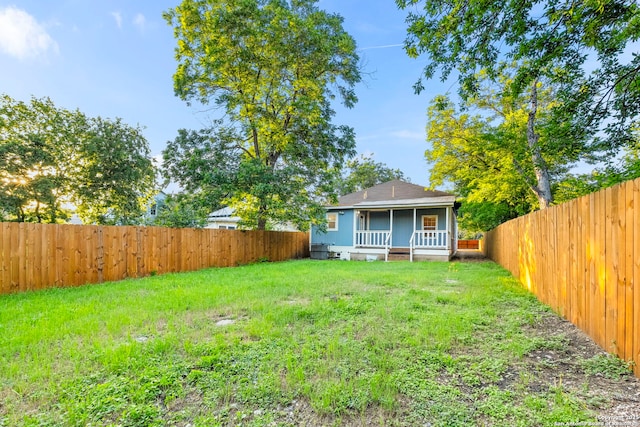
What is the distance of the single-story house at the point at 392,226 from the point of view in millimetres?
13867

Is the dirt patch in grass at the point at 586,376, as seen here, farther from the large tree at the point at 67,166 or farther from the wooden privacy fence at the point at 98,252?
the large tree at the point at 67,166

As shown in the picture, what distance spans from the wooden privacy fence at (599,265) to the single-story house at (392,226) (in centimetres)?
917

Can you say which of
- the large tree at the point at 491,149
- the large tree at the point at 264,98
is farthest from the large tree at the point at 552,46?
the large tree at the point at 264,98

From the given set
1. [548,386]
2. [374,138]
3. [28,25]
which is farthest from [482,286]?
[374,138]

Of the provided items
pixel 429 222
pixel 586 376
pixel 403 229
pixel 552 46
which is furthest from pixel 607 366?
pixel 429 222

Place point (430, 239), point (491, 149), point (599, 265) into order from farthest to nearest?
1. point (430, 239)
2. point (491, 149)
3. point (599, 265)

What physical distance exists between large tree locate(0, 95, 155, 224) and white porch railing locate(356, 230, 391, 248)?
465 inches

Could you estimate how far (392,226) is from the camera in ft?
50.7

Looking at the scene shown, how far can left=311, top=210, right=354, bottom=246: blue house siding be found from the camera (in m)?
15.9

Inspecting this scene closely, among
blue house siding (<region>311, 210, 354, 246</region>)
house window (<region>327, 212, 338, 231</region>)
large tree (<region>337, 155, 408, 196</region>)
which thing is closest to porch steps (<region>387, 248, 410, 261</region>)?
blue house siding (<region>311, 210, 354, 246</region>)

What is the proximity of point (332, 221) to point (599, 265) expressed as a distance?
1374 cm

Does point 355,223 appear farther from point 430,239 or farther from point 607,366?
point 607,366

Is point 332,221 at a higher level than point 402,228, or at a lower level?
higher

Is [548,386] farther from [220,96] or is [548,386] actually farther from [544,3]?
[220,96]
